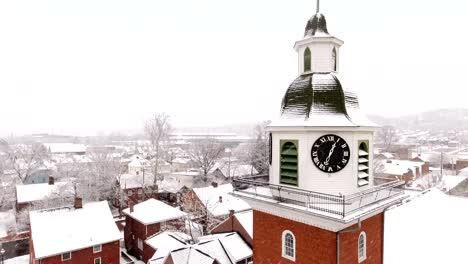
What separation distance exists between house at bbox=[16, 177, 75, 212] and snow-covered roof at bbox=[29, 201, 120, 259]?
12980 mm

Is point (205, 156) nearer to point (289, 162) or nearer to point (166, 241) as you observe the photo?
point (166, 241)

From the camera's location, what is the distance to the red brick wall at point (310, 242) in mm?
8406

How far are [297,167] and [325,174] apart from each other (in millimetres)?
835

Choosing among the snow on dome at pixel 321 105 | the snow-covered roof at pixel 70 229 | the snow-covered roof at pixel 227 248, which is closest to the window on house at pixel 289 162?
the snow on dome at pixel 321 105

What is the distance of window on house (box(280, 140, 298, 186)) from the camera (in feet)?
30.5

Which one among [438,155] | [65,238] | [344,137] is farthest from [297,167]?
[438,155]

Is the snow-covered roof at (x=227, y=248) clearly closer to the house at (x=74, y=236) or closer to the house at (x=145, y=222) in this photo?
the house at (x=145, y=222)

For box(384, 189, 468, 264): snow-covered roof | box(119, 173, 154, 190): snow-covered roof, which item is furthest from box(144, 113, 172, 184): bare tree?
box(384, 189, 468, 264): snow-covered roof

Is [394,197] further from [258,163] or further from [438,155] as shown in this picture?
[438,155]

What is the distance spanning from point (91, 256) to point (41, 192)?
875 inches

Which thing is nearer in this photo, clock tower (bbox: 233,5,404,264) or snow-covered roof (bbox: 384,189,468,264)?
clock tower (bbox: 233,5,404,264)

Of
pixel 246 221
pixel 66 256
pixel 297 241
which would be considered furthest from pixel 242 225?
pixel 297 241

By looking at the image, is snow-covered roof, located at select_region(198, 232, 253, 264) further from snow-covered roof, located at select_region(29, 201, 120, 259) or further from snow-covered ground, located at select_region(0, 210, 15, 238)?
snow-covered ground, located at select_region(0, 210, 15, 238)

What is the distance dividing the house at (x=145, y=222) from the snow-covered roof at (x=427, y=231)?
21.4 m
